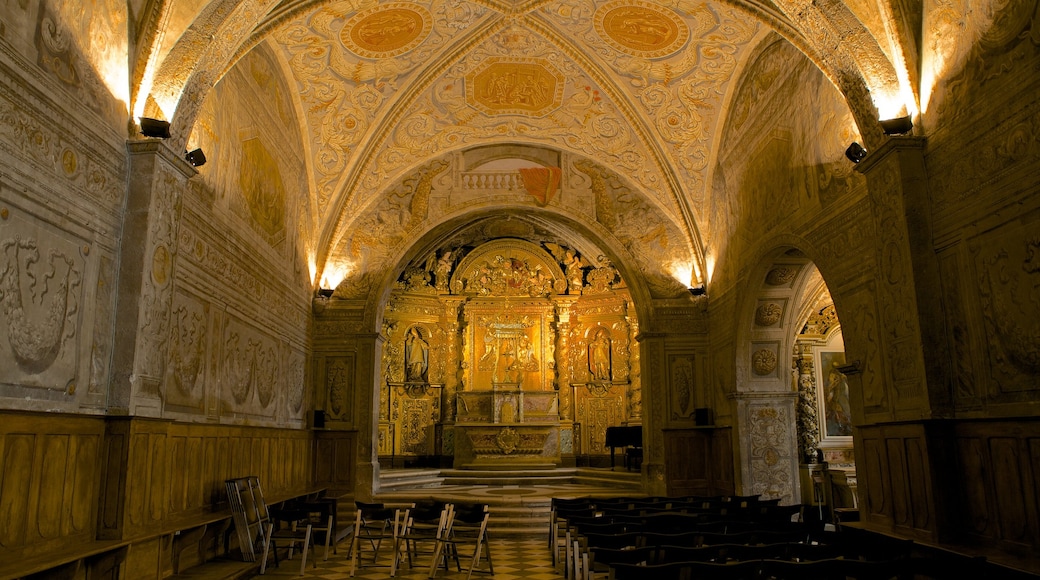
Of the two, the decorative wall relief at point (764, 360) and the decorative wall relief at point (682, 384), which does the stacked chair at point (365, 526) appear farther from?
the decorative wall relief at point (764, 360)

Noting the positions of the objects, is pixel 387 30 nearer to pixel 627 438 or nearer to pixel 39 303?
pixel 39 303

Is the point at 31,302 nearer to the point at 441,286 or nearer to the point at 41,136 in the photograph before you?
the point at 41,136

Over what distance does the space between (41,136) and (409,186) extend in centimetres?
977

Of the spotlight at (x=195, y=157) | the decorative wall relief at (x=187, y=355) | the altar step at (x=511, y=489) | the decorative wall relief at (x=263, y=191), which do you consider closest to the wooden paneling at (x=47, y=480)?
the decorative wall relief at (x=187, y=355)

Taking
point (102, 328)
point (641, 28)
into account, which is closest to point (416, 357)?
point (641, 28)

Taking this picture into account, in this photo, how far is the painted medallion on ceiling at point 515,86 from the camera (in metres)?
12.7

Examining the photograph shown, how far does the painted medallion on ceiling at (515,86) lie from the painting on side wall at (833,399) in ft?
29.1

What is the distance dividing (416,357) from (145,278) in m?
13.5

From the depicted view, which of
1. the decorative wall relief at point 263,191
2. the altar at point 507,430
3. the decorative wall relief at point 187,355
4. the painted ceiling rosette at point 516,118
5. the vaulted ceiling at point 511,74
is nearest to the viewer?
the vaulted ceiling at point 511,74

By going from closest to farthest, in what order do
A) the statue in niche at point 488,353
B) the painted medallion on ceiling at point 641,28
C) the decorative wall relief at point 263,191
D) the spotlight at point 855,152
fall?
the spotlight at point 855,152, the decorative wall relief at point 263,191, the painted medallion on ceiling at point 641,28, the statue in niche at point 488,353

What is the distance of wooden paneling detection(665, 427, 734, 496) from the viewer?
1341 centimetres

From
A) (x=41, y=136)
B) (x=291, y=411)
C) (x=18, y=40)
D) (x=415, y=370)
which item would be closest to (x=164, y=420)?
(x=41, y=136)

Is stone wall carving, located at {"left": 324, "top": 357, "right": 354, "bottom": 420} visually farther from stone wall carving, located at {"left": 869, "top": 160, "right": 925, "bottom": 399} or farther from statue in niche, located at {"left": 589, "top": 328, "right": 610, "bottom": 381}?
stone wall carving, located at {"left": 869, "top": 160, "right": 925, "bottom": 399}

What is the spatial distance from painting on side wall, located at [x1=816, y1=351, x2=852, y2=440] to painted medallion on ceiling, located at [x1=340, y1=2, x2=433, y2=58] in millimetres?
11640
